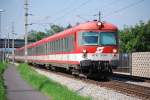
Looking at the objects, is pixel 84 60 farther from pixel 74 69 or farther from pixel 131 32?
pixel 131 32

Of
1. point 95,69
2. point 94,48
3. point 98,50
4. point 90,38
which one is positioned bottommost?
point 95,69

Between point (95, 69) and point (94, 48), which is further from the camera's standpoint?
point (95, 69)

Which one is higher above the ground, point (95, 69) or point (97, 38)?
point (97, 38)

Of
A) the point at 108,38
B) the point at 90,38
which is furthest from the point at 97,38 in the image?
the point at 108,38

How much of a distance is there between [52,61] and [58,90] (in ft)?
→ 61.6

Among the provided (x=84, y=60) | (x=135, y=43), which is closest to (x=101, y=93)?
(x=84, y=60)

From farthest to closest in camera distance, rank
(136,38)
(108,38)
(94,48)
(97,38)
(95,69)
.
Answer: (136,38) < (108,38) < (97,38) < (95,69) < (94,48)

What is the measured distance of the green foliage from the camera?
5691cm

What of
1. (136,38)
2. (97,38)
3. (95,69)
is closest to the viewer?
(95,69)

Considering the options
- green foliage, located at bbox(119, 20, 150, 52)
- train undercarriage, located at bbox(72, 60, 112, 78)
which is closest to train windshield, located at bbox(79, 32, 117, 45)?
train undercarriage, located at bbox(72, 60, 112, 78)

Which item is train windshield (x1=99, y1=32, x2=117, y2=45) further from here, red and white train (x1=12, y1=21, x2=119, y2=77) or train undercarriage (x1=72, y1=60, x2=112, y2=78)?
train undercarriage (x1=72, y1=60, x2=112, y2=78)

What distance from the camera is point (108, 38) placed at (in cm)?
2425

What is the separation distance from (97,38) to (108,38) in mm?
667

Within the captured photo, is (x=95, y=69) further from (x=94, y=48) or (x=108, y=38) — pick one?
(x=108, y=38)
